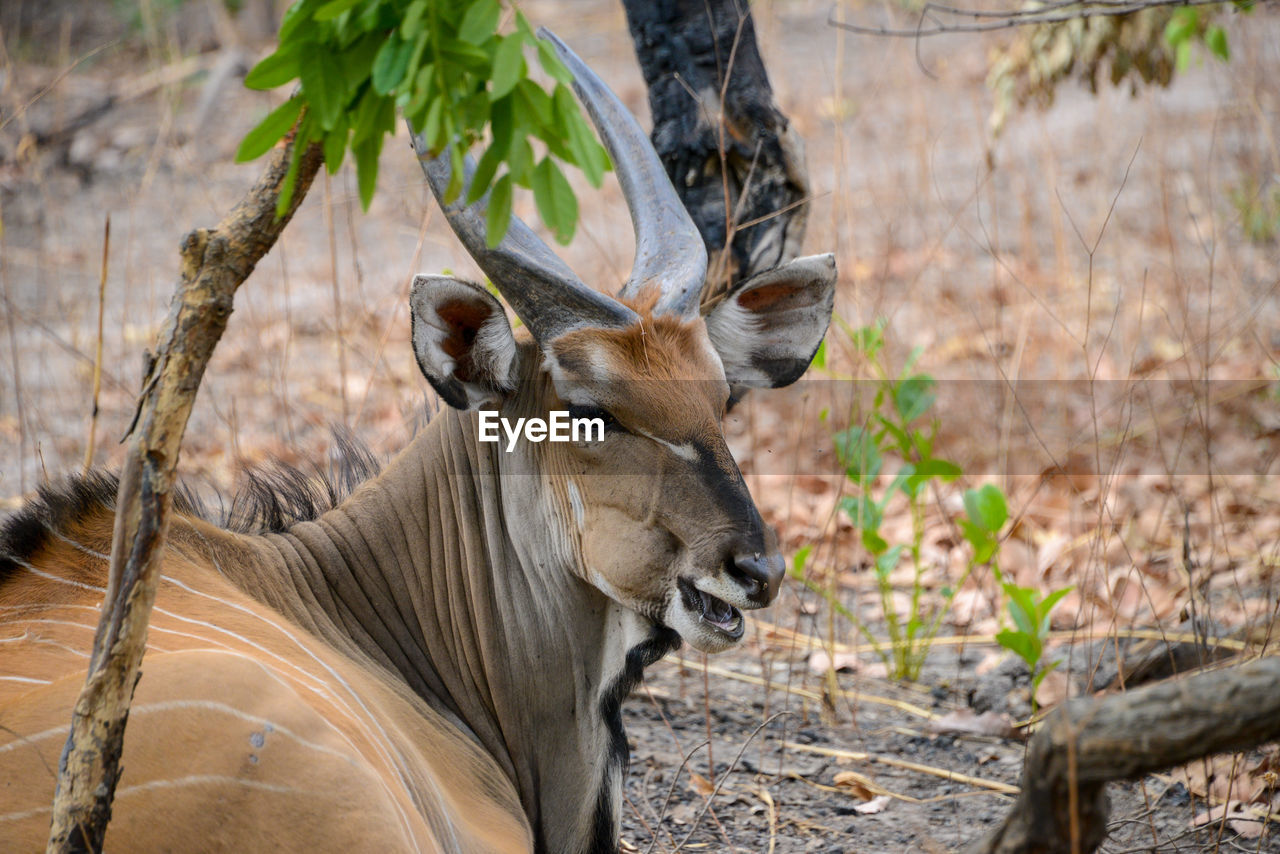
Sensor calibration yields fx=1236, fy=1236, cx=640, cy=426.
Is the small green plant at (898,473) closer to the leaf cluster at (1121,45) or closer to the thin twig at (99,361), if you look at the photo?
the leaf cluster at (1121,45)

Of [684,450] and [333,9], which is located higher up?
[333,9]

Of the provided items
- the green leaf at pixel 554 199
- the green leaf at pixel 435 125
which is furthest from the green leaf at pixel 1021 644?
the green leaf at pixel 435 125

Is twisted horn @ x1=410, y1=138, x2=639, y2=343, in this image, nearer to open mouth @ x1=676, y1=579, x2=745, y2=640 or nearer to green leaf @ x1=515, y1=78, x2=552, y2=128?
open mouth @ x1=676, y1=579, x2=745, y2=640

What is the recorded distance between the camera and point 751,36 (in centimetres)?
435

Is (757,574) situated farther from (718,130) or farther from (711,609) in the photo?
(718,130)

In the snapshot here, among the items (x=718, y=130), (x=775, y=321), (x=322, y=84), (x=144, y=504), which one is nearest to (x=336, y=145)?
(x=322, y=84)

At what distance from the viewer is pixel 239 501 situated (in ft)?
11.0

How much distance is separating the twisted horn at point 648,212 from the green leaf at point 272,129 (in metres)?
1.11

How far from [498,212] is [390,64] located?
288mm

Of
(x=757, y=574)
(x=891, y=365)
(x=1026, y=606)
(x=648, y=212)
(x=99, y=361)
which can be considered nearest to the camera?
(x=757, y=574)

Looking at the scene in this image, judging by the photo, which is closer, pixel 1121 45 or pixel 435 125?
pixel 435 125

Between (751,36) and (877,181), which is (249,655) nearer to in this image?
(751,36)

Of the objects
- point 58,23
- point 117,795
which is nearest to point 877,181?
point 117,795

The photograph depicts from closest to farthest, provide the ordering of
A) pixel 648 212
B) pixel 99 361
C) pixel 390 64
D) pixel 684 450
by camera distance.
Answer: pixel 390 64, pixel 684 450, pixel 648 212, pixel 99 361
